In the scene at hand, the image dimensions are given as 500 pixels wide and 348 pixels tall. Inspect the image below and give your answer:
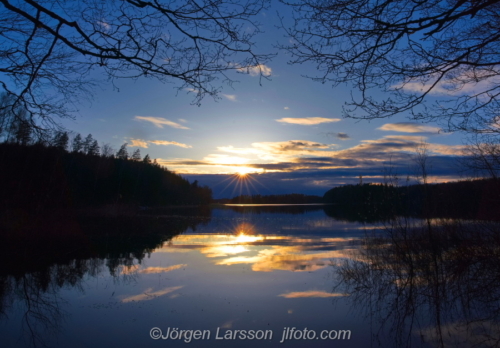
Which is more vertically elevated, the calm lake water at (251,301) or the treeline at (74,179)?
the treeline at (74,179)

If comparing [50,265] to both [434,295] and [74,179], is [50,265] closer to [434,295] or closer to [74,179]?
[434,295]

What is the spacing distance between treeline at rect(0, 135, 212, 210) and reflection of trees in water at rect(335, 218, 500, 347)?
7.00 metres

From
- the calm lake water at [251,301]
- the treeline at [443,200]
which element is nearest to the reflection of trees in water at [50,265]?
the calm lake water at [251,301]

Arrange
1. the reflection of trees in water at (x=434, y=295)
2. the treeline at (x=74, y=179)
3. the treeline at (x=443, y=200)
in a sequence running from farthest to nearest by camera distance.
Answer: the treeline at (x=74, y=179) → the treeline at (x=443, y=200) → the reflection of trees in water at (x=434, y=295)

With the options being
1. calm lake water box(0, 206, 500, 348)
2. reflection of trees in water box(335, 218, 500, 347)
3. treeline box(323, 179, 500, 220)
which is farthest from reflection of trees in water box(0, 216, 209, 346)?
treeline box(323, 179, 500, 220)

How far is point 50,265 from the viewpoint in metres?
10.9

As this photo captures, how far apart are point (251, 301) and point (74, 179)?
4893 cm

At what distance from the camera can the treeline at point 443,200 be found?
8.92 m

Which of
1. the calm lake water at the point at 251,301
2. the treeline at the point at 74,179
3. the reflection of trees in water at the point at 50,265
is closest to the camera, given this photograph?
the calm lake water at the point at 251,301

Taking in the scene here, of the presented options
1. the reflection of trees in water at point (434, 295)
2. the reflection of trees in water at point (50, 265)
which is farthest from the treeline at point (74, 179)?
the reflection of trees in water at point (434, 295)

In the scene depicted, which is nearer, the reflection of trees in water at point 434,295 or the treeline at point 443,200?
the reflection of trees in water at point 434,295

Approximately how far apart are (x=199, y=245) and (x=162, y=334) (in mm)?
10643

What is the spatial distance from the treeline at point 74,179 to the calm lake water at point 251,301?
330cm

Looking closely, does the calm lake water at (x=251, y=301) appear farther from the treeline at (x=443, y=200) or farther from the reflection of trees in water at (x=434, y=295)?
the treeline at (x=443, y=200)
